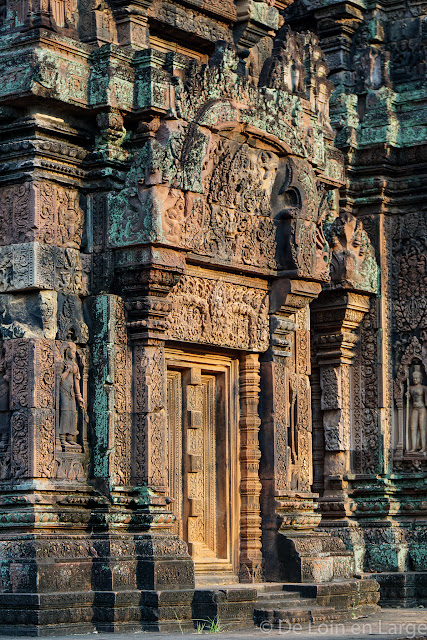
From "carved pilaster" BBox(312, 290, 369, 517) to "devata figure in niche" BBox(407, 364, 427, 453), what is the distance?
780 millimetres

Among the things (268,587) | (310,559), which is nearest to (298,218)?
(310,559)

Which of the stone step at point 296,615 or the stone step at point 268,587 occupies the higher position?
the stone step at point 268,587

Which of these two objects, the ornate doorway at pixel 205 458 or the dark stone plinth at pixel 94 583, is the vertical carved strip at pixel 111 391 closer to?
the dark stone plinth at pixel 94 583

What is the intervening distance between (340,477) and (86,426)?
4.69 meters

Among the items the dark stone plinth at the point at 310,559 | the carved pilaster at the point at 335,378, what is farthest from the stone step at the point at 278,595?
the carved pilaster at the point at 335,378

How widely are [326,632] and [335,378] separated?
4.68 metres

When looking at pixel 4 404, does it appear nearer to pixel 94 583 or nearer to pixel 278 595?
pixel 94 583

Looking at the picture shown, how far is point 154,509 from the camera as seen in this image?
14984mm

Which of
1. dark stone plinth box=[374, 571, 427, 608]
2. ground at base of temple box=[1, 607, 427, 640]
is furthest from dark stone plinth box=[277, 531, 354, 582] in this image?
dark stone plinth box=[374, 571, 427, 608]

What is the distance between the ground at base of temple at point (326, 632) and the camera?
13766mm

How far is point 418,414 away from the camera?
62.0 ft

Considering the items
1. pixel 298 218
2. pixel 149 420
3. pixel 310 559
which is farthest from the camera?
pixel 298 218

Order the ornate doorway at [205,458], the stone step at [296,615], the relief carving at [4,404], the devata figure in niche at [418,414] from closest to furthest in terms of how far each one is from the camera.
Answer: the relief carving at [4,404], the stone step at [296,615], the ornate doorway at [205,458], the devata figure in niche at [418,414]

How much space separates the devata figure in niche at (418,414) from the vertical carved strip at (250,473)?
281cm
